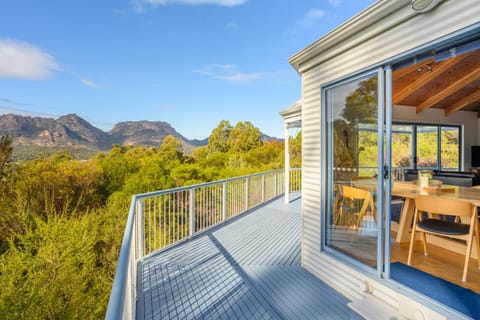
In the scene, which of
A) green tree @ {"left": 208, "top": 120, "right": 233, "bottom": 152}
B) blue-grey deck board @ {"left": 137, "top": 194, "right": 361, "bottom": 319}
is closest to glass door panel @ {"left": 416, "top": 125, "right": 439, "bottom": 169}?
blue-grey deck board @ {"left": 137, "top": 194, "right": 361, "bottom": 319}

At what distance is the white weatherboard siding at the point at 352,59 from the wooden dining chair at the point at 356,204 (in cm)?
32

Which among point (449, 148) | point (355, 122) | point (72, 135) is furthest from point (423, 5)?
point (72, 135)

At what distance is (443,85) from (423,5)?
237 inches

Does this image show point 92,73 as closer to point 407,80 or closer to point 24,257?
point 24,257

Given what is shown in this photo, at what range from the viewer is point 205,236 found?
497 centimetres

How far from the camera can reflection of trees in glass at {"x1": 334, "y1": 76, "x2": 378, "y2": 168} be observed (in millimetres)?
2646

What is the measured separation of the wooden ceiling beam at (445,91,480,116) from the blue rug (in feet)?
24.0

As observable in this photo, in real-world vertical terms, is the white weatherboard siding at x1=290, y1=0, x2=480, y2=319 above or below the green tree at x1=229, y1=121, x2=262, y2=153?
below

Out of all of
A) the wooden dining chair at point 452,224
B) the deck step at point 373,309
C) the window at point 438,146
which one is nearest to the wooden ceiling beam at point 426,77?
the window at point 438,146

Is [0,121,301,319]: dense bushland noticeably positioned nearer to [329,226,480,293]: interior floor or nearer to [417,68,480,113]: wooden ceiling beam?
[329,226,480,293]: interior floor

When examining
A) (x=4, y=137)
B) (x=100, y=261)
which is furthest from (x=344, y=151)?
(x=4, y=137)

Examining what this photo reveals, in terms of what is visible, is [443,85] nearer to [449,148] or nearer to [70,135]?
[449,148]

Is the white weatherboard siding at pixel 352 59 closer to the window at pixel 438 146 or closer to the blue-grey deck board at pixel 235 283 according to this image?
the blue-grey deck board at pixel 235 283

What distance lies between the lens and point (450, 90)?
6.78m
